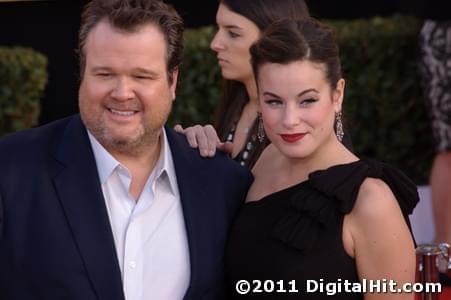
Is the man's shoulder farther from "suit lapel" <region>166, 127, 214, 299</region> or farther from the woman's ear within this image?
the woman's ear

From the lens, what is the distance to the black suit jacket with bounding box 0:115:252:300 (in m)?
3.10

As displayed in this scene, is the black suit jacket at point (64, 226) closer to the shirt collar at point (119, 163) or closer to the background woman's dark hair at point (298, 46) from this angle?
the shirt collar at point (119, 163)

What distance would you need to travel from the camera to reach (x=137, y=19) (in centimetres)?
323

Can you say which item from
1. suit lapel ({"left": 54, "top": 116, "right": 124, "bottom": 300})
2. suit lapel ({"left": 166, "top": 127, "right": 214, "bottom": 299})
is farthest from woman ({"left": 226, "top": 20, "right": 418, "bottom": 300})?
suit lapel ({"left": 54, "top": 116, "right": 124, "bottom": 300})

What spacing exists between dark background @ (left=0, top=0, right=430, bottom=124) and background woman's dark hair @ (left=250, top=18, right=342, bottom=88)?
4292mm

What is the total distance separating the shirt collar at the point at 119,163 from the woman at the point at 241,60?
93 cm

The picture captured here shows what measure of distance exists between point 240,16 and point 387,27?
2.80 m

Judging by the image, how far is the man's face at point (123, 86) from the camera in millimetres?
3184

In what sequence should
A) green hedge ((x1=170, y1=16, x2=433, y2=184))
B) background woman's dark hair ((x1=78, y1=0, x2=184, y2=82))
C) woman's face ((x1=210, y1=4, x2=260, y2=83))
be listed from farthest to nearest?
green hedge ((x1=170, y1=16, x2=433, y2=184))
woman's face ((x1=210, y1=4, x2=260, y2=83))
background woman's dark hair ((x1=78, y1=0, x2=184, y2=82))

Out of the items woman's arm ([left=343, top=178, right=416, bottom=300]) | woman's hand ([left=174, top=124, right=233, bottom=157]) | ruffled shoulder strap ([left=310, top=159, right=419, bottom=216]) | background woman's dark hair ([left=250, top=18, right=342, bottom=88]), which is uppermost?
background woman's dark hair ([left=250, top=18, right=342, bottom=88])

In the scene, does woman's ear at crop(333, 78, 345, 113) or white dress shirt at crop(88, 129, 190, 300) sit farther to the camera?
woman's ear at crop(333, 78, 345, 113)

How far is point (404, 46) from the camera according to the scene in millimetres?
7117

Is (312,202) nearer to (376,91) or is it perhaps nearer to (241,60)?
(241,60)

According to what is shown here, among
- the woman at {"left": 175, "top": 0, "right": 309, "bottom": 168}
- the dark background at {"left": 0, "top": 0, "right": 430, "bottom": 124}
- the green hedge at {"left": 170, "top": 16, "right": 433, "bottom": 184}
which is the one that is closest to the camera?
the woman at {"left": 175, "top": 0, "right": 309, "bottom": 168}
